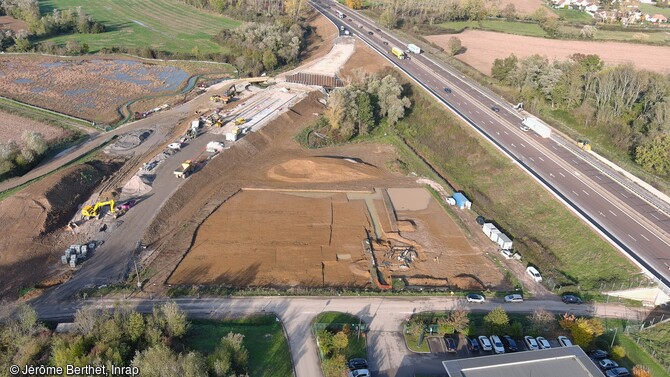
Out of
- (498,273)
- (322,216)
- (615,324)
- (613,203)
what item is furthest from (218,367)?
(613,203)

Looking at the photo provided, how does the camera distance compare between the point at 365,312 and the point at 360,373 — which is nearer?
the point at 360,373

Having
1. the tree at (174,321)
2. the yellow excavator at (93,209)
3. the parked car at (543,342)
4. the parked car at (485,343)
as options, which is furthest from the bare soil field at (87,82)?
the parked car at (543,342)

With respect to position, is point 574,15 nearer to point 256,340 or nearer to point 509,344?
point 509,344

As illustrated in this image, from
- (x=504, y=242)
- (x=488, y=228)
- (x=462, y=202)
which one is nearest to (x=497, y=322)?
(x=504, y=242)

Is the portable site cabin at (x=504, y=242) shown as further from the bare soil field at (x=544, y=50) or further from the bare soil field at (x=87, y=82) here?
the bare soil field at (x=87, y=82)

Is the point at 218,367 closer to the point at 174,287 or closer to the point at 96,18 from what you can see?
the point at 174,287
